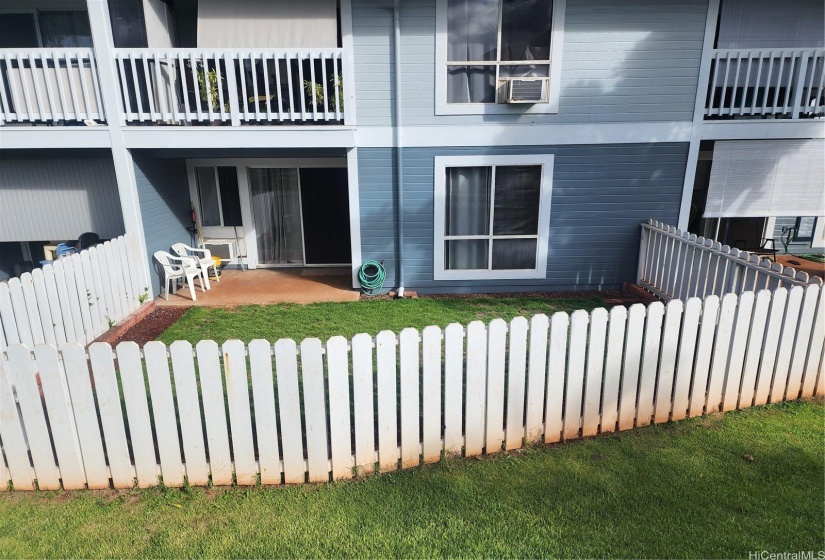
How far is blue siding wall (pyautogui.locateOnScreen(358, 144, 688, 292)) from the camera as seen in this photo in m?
7.67

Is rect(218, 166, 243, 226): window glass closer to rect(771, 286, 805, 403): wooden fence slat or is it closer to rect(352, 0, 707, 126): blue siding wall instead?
rect(352, 0, 707, 126): blue siding wall

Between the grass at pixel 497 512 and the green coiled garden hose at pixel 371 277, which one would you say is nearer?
the grass at pixel 497 512

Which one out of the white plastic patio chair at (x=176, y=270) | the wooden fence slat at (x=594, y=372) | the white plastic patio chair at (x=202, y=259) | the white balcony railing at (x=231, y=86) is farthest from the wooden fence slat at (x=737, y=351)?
the white plastic patio chair at (x=202, y=259)

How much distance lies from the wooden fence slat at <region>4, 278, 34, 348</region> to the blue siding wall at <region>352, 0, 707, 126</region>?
16.4 ft

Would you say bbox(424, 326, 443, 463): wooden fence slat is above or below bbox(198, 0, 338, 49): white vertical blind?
below

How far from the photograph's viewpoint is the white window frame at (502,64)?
7.08 m

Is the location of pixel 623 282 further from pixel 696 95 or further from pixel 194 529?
pixel 194 529

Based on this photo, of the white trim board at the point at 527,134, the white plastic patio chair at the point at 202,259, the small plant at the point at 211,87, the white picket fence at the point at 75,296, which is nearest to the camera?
the white picket fence at the point at 75,296

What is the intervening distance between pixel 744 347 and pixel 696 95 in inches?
209

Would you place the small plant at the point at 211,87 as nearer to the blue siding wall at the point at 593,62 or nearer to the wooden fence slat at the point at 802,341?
the blue siding wall at the point at 593,62

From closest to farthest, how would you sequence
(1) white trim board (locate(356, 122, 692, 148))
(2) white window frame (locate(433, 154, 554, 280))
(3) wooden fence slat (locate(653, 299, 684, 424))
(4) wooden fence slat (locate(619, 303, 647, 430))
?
(4) wooden fence slat (locate(619, 303, 647, 430))
(3) wooden fence slat (locate(653, 299, 684, 424))
(1) white trim board (locate(356, 122, 692, 148))
(2) white window frame (locate(433, 154, 554, 280))

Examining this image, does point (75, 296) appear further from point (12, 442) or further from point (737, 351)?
point (737, 351)

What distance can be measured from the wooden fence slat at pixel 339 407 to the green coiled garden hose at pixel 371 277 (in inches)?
189

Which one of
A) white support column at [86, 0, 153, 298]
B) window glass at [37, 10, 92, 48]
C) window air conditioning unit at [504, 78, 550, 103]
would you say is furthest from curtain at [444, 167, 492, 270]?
window glass at [37, 10, 92, 48]
